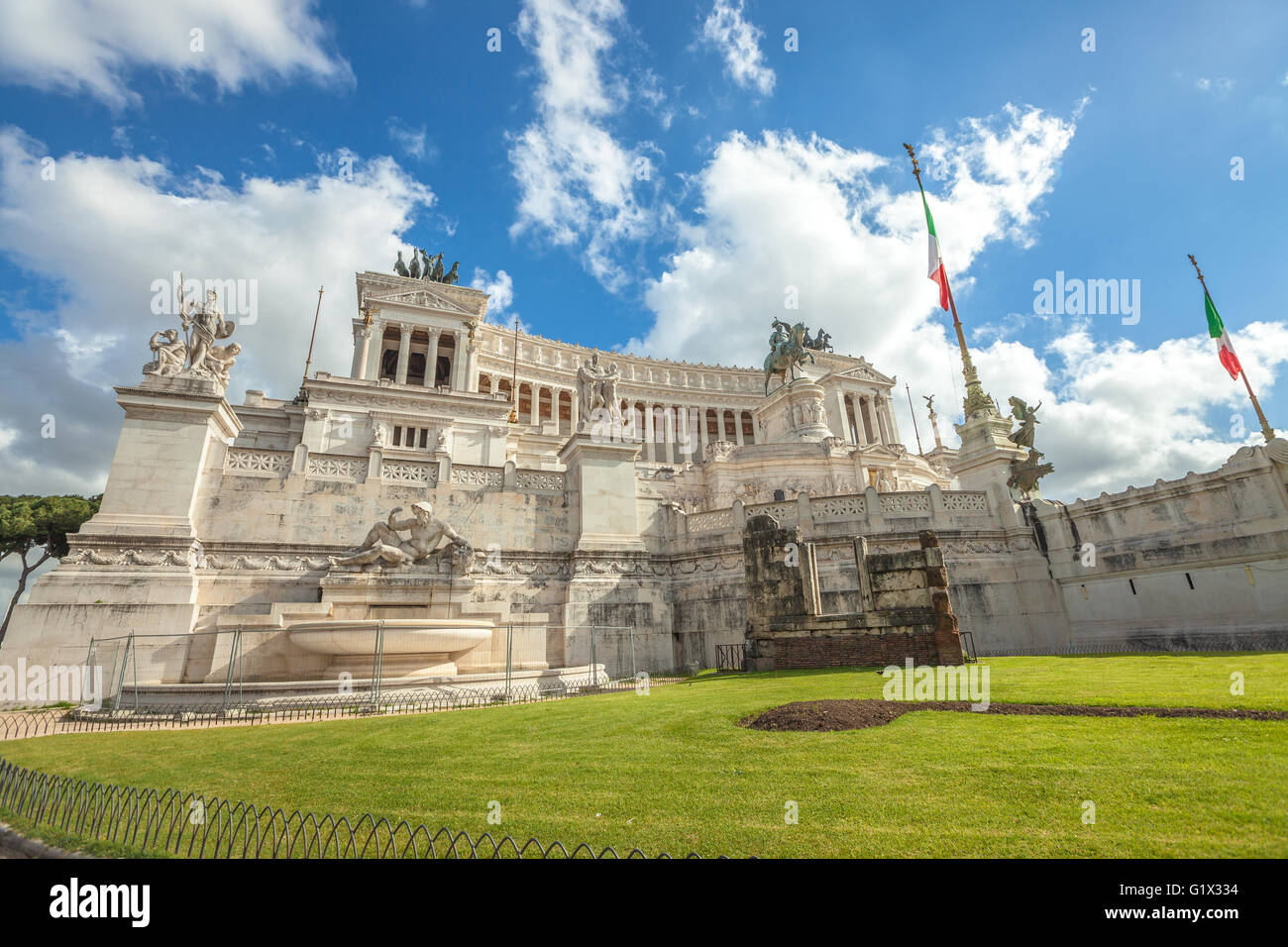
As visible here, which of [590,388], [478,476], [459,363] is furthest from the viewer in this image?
[459,363]

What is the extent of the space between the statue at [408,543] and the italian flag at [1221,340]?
36398 mm

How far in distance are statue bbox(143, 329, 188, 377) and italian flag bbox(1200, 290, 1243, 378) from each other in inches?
1793

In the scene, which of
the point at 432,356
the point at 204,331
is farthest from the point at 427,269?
the point at 204,331

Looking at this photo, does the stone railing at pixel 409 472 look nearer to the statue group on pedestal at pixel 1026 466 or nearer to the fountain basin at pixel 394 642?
the fountain basin at pixel 394 642

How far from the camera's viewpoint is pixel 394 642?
15.8 metres

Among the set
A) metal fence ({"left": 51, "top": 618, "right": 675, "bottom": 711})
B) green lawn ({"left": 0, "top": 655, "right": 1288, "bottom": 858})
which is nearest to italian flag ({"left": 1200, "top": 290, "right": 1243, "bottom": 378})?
green lawn ({"left": 0, "top": 655, "right": 1288, "bottom": 858})

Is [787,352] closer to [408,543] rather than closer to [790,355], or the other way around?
[790,355]

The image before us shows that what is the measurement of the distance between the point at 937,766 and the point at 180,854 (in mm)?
7104

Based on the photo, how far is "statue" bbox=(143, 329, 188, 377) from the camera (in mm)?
19750

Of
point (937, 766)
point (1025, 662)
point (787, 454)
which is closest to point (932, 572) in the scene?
point (1025, 662)

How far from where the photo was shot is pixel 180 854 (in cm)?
482

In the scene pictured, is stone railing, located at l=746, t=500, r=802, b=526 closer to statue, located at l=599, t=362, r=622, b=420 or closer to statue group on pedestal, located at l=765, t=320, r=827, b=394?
statue, located at l=599, t=362, r=622, b=420

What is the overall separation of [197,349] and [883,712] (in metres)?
24.4
